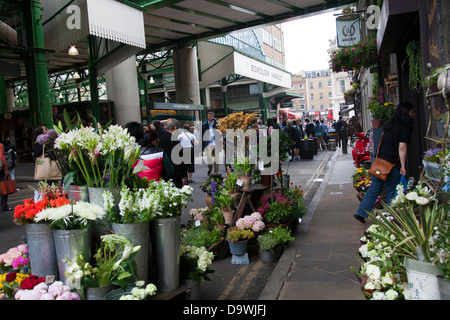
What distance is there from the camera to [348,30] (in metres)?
12.1

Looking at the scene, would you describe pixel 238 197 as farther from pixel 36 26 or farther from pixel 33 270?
pixel 36 26

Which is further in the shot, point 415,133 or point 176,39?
point 176,39

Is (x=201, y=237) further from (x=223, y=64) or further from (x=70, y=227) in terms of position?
(x=223, y=64)

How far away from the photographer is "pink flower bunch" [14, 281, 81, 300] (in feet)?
8.66

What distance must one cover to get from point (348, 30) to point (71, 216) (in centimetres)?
1115

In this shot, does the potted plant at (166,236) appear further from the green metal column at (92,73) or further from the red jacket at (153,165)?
the green metal column at (92,73)

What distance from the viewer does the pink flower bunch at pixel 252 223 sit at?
545cm

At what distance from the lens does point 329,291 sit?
4070 millimetres

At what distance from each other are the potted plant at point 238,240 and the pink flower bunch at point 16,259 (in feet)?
8.36

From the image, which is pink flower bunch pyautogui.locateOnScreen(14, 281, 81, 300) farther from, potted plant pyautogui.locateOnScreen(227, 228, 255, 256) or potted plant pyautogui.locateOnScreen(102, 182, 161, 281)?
potted plant pyautogui.locateOnScreen(227, 228, 255, 256)

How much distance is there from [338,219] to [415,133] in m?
2.60

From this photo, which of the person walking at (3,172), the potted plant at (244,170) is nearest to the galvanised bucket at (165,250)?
the potted plant at (244,170)

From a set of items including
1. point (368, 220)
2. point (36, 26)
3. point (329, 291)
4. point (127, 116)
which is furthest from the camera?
point (127, 116)

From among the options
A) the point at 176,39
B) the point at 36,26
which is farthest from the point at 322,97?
the point at 36,26
